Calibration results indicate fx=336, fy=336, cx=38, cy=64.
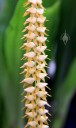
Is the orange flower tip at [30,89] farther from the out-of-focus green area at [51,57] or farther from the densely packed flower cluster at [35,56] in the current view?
the out-of-focus green area at [51,57]

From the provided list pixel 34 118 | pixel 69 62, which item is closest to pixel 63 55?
pixel 69 62

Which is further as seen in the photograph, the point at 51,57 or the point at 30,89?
the point at 51,57

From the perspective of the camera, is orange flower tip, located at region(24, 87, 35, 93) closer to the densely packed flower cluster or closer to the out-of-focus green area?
the densely packed flower cluster

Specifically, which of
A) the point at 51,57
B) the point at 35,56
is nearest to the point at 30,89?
the point at 35,56

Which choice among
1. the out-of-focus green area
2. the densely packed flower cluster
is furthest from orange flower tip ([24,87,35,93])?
the out-of-focus green area

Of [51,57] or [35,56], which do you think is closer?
[35,56]

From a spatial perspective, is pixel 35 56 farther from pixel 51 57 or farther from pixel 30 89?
pixel 51 57

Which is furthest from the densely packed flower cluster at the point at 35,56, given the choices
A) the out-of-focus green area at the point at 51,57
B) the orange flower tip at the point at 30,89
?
the out-of-focus green area at the point at 51,57

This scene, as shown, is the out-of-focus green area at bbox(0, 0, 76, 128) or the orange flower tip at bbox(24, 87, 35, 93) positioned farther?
the out-of-focus green area at bbox(0, 0, 76, 128)
